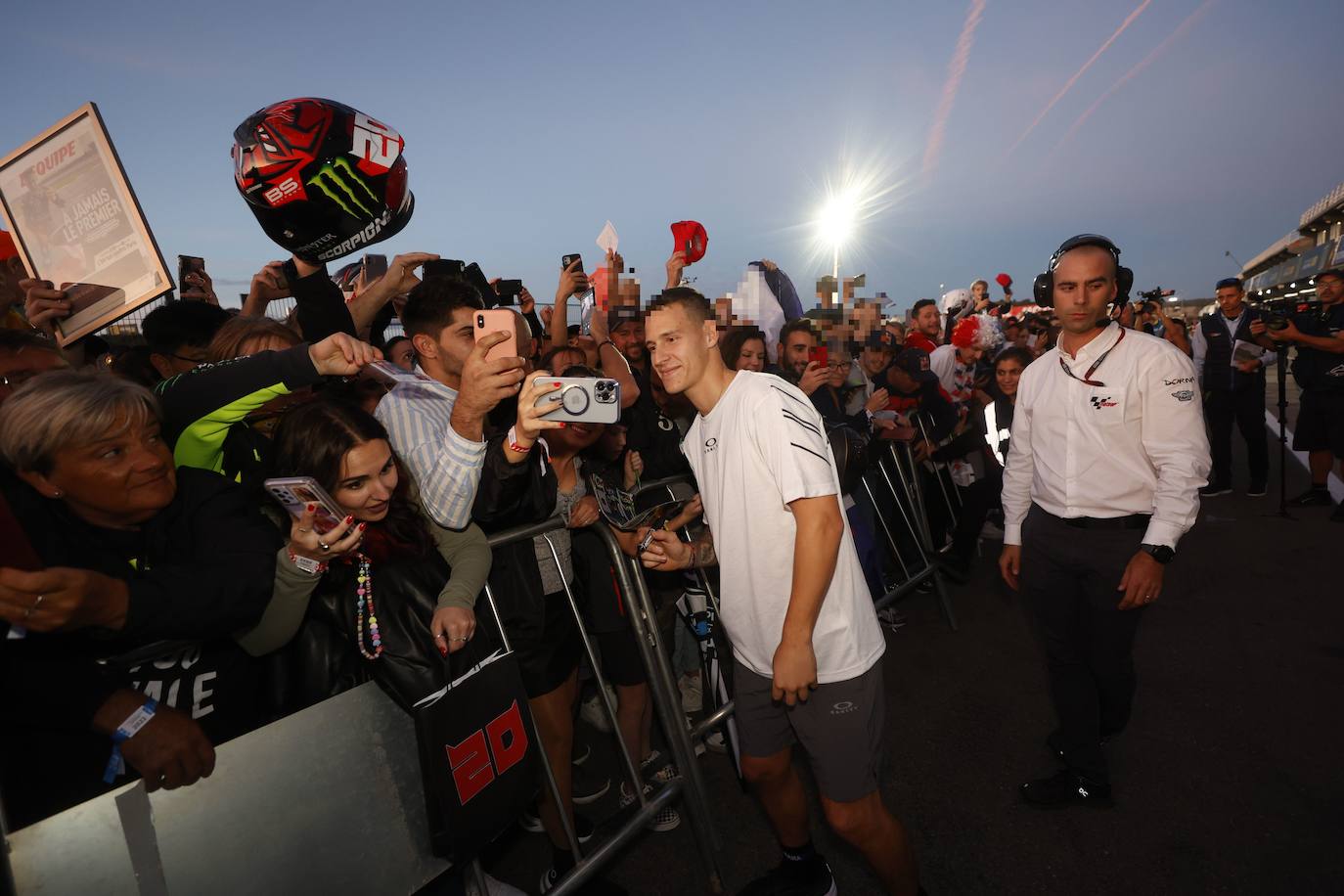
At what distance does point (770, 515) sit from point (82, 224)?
284 centimetres

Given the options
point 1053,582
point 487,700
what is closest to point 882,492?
point 1053,582

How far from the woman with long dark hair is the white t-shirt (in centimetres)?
101

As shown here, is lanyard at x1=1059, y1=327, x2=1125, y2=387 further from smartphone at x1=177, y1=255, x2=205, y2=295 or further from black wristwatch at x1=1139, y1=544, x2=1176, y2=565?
smartphone at x1=177, y1=255, x2=205, y2=295

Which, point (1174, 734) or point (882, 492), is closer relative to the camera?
point (1174, 734)

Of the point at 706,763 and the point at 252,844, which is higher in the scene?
the point at 252,844

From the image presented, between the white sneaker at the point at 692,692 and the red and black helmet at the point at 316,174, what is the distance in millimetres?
3099

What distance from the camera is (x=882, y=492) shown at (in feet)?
18.6

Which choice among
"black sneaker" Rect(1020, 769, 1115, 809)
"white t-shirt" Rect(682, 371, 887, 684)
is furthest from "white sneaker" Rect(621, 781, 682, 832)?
"black sneaker" Rect(1020, 769, 1115, 809)

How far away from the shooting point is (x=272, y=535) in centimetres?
198

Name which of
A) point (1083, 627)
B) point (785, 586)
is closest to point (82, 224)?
point (785, 586)

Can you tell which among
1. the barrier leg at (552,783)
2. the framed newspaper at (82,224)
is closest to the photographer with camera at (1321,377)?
the barrier leg at (552,783)

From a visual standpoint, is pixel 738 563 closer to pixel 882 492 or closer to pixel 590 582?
pixel 590 582

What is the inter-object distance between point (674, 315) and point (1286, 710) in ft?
13.9

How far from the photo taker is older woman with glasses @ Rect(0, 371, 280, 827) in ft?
5.09
